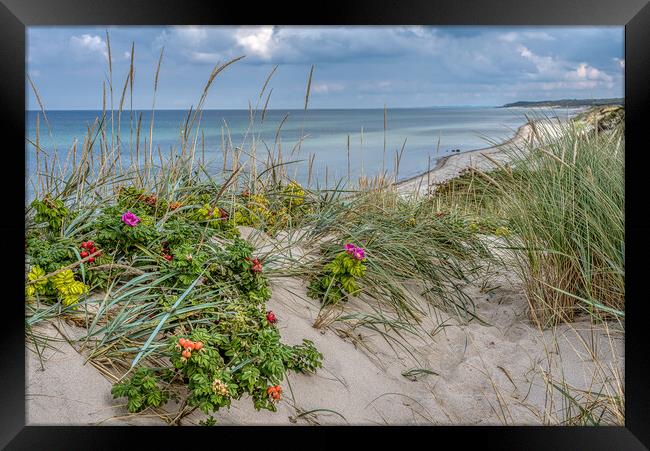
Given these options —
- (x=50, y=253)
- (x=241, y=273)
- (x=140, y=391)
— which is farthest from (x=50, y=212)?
(x=140, y=391)

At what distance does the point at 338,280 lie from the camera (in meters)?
2.86

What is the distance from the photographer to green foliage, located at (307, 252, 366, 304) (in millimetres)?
2801

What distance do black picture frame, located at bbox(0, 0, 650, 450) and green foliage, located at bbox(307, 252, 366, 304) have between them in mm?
857

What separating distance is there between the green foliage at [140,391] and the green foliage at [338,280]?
100 cm

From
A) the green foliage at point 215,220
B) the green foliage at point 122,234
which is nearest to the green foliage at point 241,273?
the green foliage at point 122,234

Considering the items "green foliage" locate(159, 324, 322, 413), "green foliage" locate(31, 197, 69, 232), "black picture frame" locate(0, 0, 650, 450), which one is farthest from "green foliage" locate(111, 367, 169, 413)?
"green foliage" locate(31, 197, 69, 232)

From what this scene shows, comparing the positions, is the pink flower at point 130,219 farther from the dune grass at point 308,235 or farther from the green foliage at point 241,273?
the green foliage at point 241,273

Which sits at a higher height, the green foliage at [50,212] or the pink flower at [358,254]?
the green foliage at [50,212]

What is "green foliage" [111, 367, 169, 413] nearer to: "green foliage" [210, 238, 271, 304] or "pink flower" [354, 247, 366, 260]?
"green foliage" [210, 238, 271, 304]

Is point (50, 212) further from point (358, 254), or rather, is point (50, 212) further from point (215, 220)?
point (358, 254)
